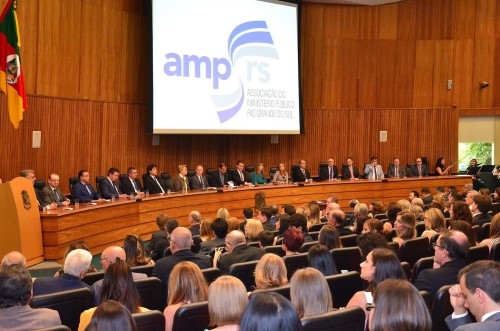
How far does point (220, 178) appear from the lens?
14.4m

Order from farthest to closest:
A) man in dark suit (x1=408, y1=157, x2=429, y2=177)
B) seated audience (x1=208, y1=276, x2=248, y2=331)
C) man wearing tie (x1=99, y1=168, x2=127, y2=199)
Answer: man in dark suit (x1=408, y1=157, x2=429, y2=177), man wearing tie (x1=99, y1=168, x2=127, y2=199), seated audience (x1=208, y1=276, x2=248, y2=331)

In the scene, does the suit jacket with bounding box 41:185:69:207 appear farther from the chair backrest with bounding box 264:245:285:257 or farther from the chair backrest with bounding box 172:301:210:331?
the chair backrest with bounding box 172:301:210:331

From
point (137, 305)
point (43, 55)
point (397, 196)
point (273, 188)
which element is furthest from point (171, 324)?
point (397, 196)

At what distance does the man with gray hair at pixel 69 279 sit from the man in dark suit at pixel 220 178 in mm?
9584

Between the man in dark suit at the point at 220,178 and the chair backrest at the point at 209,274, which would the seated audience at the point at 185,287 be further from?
the man in dark suit at the point at 220,178

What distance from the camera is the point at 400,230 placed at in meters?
6.98

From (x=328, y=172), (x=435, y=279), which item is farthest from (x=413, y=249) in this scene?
(x=328, y=172)

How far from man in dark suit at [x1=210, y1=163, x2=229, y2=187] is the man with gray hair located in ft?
31.4

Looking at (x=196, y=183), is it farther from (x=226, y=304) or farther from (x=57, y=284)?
(x=226, y=304)

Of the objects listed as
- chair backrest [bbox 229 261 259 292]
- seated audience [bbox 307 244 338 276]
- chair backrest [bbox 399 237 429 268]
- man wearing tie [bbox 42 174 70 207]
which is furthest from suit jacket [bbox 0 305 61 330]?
man wearing tie [bbox 42 174 70 207]

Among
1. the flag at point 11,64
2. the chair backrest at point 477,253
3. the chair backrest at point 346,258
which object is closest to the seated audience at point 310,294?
the chair backrest at point 346,258

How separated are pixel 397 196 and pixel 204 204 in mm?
5460

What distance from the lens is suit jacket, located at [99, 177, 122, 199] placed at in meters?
11.7

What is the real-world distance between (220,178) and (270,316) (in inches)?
470
